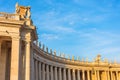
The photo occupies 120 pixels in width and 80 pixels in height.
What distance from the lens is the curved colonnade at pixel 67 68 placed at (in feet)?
296

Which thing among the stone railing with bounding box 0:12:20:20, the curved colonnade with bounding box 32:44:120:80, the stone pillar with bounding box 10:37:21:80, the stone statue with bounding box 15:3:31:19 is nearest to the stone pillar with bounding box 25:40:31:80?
the stone pillar with bounding box 10:37:21:80

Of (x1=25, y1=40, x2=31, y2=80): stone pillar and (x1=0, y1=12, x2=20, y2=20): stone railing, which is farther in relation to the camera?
(x1=0, y1=12, x2=20, y2=20): stone railing

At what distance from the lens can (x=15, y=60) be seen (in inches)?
2421

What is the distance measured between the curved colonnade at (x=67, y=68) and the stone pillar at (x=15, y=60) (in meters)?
16.7

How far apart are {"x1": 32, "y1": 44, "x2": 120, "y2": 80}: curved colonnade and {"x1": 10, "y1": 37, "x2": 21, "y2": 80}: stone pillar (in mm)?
16733

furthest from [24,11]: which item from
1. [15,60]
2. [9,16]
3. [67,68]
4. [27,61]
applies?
[67,68]

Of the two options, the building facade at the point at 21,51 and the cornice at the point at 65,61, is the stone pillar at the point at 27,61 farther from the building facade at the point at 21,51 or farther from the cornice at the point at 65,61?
the cornice at the point at 65,61

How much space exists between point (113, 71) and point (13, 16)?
79.5 m

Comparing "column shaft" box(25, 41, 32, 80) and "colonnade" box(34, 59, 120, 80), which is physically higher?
"column shaft" box(25, 41, 32, 80)

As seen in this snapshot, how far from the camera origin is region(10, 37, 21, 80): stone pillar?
6025cm

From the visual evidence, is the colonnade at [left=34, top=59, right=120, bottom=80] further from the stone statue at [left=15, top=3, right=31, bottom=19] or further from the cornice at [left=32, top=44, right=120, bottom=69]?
the stone statue at [left=15, top=3, right=31, bottom=19]

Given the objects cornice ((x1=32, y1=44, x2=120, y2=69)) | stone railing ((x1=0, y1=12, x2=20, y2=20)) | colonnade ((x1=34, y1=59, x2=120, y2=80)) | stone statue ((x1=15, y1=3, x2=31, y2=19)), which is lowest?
colonnade ((x1=34, y1=59, x2=120, y2=80))

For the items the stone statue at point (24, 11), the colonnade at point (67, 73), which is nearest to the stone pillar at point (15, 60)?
the stone statue at point (24, 11)

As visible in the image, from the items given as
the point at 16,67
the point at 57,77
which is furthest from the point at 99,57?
the point at 16,67
